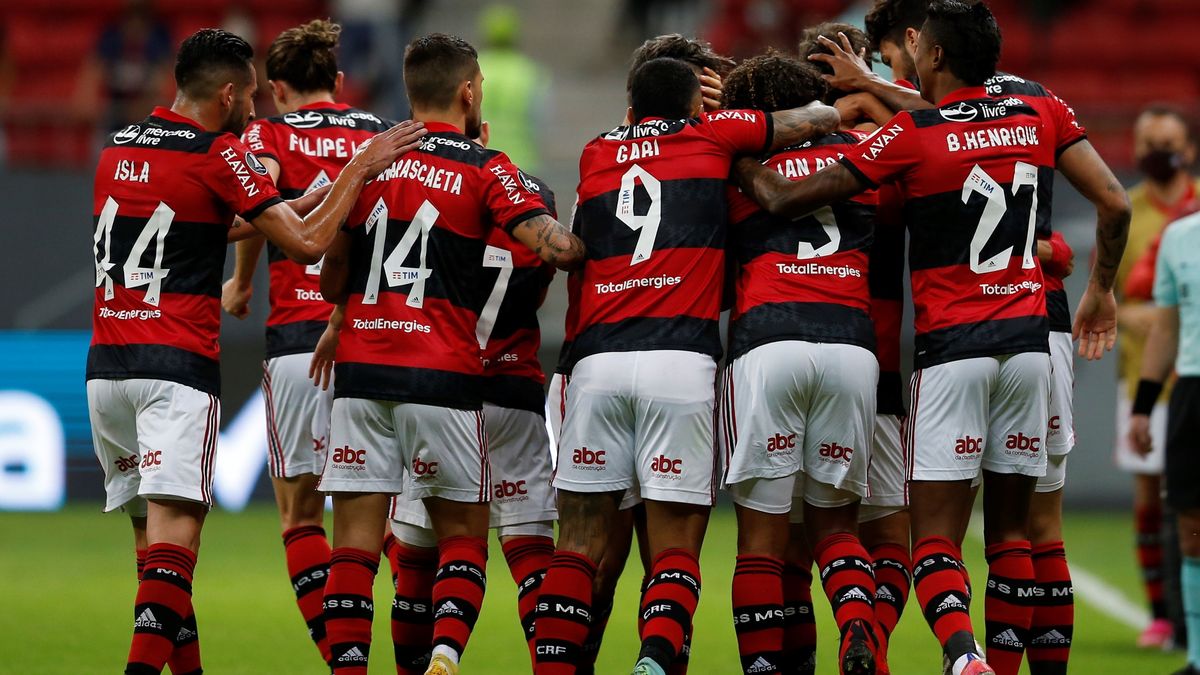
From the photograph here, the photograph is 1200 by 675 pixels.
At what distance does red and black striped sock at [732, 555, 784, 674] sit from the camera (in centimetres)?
634

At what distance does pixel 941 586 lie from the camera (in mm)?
6352

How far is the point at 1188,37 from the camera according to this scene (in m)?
17.9

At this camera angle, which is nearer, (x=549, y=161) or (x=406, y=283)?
(x=406, y=283)

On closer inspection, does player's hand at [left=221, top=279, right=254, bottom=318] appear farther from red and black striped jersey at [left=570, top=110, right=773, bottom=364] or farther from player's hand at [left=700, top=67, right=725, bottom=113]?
player's hand at [left=700, top=67, right=725, bottom=113]

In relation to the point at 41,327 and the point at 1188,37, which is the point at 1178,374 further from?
the point at 1188,37

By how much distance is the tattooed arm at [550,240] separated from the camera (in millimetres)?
6484

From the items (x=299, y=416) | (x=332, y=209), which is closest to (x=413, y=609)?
(x=299, y=416)

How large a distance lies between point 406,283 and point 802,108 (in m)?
1.79

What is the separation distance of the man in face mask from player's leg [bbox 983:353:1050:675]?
2874 millimetres

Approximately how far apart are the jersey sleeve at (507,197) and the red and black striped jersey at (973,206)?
1270mm

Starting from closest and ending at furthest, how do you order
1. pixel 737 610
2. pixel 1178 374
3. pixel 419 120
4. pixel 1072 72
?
pixel 737 610, pixel 419 120, pixel 1178 374, pixel 1072 72

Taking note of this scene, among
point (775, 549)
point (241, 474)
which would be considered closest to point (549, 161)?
point (241, 474)

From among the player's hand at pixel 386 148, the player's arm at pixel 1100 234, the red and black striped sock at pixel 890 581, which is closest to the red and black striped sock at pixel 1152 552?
the player's arm at pixel 1100 234

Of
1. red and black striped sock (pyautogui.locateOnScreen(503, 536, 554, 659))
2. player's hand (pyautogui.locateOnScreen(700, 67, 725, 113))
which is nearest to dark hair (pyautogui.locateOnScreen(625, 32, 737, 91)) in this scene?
player's hand (pyautogui.locateOnScreen(700, 67, 725, 113))
